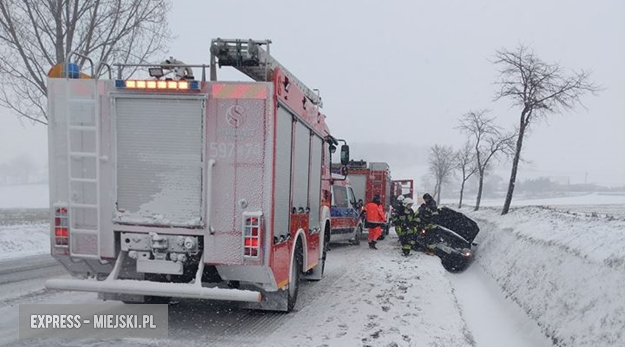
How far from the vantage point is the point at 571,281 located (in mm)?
5887

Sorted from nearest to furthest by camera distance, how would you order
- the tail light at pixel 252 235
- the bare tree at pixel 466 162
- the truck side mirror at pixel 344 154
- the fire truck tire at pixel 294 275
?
the tail light at pixel 252 235 → the fire truck tire at pixel 294 275 → the truck side mirror at pixel 344 154 → the bare tree at pixel 466 162

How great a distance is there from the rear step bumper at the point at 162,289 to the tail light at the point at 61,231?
422 millimetres

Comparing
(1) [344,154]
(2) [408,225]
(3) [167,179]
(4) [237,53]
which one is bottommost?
(2) [408,225]

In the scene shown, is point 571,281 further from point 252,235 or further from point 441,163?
point 441,163

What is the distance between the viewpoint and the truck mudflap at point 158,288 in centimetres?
513

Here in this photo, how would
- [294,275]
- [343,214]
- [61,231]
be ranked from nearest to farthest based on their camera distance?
1. [61,231]
2. [294,275]
3. [343,214]

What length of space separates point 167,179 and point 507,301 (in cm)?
571

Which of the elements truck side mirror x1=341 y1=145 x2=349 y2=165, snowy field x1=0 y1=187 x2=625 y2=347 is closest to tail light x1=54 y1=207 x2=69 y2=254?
snowy field x1=0 y1=187 x2=625 y2=347

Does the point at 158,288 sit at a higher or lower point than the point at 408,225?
higher

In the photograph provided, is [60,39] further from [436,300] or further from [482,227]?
[482,227]

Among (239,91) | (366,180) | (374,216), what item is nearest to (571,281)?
(239,91)

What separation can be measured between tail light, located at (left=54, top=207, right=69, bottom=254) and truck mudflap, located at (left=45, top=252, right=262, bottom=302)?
0.39 meters

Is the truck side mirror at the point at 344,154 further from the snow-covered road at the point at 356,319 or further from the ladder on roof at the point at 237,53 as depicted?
the ladder on roof at the point at 237,53

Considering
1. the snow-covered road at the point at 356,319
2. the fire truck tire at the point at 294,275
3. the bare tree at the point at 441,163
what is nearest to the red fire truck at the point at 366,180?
the snow-covered road at the point at 356,319
